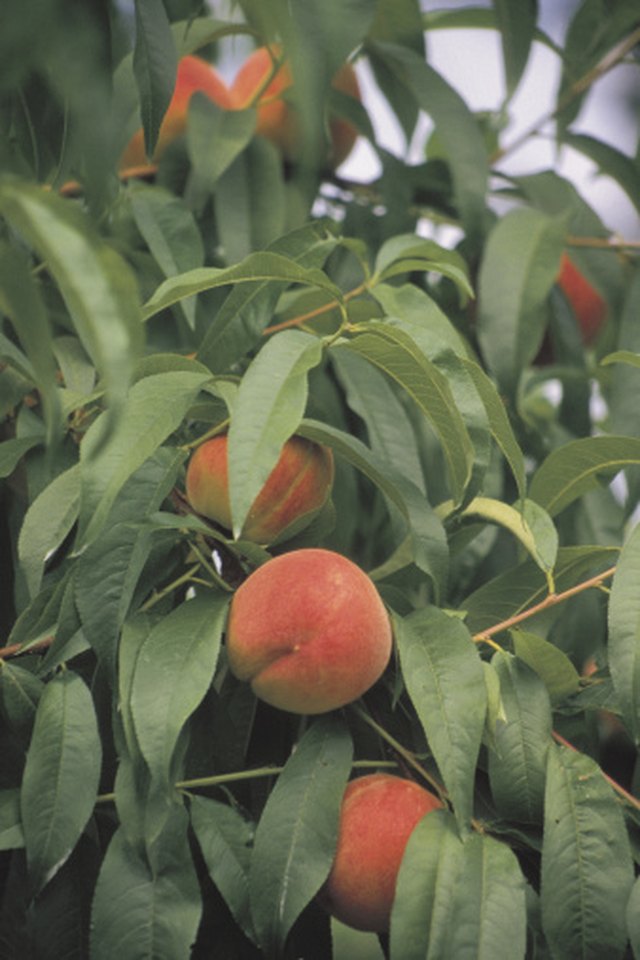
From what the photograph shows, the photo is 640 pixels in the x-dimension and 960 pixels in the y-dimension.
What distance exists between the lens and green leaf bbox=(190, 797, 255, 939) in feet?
2.16

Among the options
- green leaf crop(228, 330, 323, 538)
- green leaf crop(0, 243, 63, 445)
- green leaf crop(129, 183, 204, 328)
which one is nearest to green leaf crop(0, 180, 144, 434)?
green leaf crop(0, 243, 63, 445)

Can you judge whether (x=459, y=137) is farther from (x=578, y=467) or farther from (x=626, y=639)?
(x=626, y=639)

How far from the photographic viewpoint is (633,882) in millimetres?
648

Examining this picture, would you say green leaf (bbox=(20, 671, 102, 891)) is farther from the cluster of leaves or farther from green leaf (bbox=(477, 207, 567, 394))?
green leaf (bbox=(477, 207, 567, 394))

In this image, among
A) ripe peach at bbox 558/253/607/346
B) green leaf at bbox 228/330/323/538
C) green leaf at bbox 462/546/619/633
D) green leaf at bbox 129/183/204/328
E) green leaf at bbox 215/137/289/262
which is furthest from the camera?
ripe peach at bbox 558/253/607/346

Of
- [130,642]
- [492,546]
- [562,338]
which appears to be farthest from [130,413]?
[562,338]

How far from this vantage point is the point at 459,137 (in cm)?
109

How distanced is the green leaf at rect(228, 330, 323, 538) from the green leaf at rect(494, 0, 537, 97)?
0.57m

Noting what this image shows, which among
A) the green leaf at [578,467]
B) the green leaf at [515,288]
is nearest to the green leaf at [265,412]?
the green leaf at [578,467]

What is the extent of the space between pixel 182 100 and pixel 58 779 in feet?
2.41

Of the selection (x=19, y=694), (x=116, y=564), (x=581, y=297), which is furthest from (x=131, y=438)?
(x=581, y=297)

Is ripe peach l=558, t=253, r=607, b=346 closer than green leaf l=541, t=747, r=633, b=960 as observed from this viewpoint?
No

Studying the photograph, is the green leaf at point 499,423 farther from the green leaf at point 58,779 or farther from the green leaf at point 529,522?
the green leaf at point 58,779

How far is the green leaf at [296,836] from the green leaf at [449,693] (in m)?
0.07
